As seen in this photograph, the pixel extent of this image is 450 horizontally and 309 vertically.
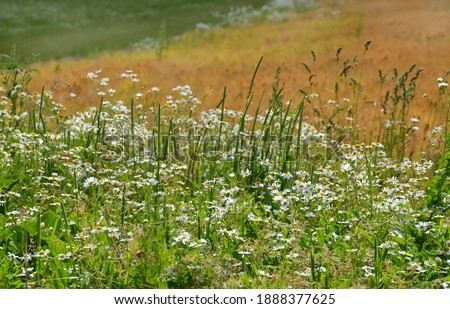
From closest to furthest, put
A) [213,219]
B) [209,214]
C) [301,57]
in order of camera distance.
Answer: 1. [213,219]
2. [209,214]
3. [301,57]

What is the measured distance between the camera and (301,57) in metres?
12.8

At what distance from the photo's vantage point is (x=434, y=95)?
32.1 feet

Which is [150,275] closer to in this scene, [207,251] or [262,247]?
[207,251]

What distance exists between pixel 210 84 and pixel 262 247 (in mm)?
5710

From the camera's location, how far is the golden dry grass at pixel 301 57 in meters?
10.1

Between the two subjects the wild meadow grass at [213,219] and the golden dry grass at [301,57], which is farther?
the golden dry grass at [301,57]

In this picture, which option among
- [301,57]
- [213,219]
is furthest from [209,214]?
[301,57]

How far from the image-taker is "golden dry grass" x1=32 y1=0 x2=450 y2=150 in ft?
33.2

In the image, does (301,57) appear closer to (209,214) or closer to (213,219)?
(209,214)

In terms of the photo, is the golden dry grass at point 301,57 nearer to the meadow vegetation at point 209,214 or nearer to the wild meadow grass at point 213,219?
the meadow vegetation at point 209,214

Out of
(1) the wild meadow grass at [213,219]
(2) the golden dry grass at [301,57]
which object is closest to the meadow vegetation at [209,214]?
(1) the wild meadow grass at [213,219]

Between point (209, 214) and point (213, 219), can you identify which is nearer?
point (213, 219)
